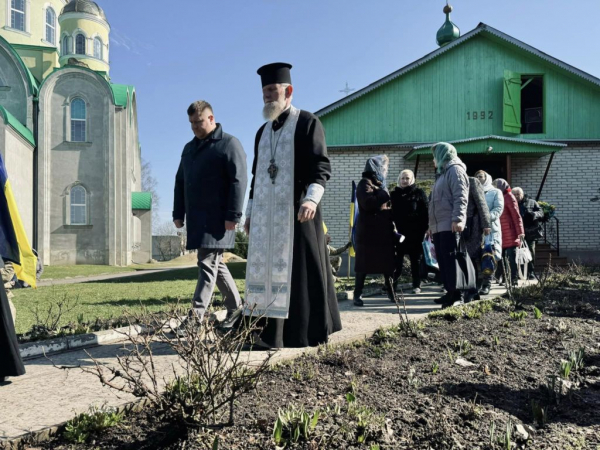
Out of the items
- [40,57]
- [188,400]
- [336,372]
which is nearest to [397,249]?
[336,372]

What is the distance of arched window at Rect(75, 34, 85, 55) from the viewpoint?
98.8 ft

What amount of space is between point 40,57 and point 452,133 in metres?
23.4

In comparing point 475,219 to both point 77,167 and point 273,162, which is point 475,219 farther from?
point 77,167

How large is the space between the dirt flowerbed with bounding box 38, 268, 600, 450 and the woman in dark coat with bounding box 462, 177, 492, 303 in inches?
93.7

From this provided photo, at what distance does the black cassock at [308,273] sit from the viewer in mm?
3922

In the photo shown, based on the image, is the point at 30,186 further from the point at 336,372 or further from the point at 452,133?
the point at 336,372

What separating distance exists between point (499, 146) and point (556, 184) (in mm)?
2702

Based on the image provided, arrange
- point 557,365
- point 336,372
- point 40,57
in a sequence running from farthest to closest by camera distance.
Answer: point 40,57 < point 557,365 < point 336,372

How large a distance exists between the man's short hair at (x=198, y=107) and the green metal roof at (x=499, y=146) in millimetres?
11783

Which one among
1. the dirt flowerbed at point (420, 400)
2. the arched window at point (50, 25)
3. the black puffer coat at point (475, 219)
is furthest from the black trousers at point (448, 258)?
the arched window at point (50, 25)

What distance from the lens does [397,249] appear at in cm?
802

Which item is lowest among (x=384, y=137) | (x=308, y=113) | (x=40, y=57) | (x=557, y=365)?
(x=557, y=365)

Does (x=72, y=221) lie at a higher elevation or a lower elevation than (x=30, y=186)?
lower

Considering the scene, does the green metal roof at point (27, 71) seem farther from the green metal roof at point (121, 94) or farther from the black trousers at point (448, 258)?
the black trousers at point (448, 258)
